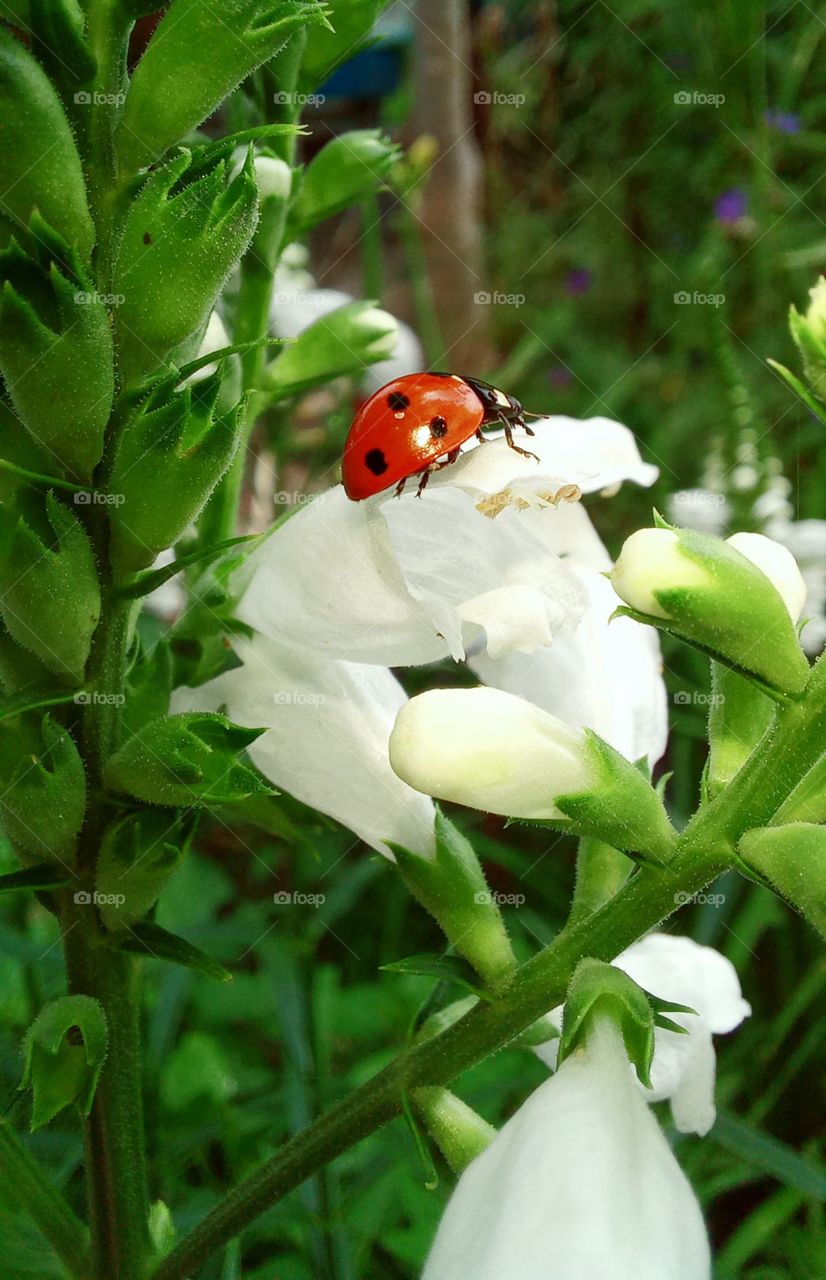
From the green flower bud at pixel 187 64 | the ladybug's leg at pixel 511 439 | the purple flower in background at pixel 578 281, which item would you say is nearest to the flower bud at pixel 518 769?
the ladybug's leg at pixel 511 439

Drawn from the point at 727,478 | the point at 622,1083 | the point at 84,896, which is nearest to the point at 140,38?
the point at 727,478

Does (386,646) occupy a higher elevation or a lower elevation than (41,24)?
lower

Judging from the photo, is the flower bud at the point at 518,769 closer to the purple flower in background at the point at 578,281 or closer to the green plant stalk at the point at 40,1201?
the green plant stalk at the point at 40,1201

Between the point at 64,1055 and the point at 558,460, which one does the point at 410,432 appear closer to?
the point at 558,460

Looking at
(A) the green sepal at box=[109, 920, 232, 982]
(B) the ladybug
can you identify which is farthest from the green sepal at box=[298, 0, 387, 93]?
(A) the green sepal at box=[109, 920, 232, 982]

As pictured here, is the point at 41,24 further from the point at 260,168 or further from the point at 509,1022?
the point at 509,1022

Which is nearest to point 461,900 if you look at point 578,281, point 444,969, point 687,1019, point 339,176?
point 444,969
